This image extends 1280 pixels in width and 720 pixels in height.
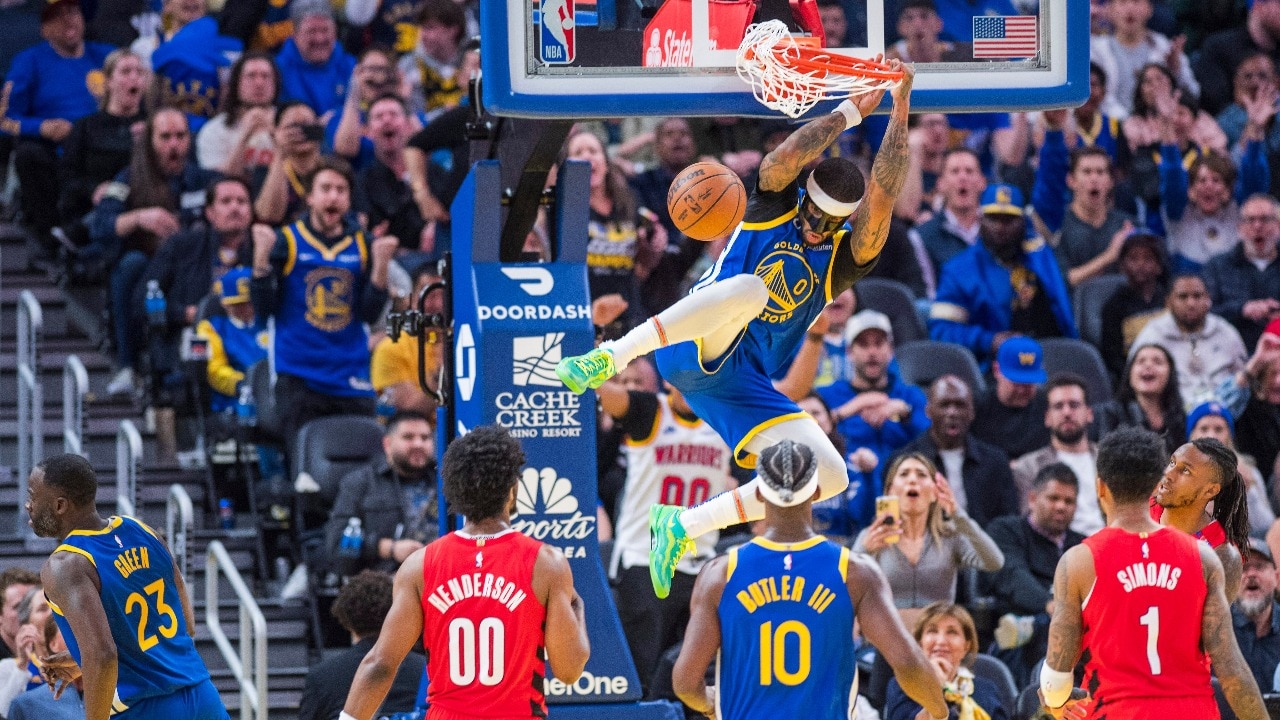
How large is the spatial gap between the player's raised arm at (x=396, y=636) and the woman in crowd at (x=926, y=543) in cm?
374

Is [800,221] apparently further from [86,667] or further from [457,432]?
[86,667]

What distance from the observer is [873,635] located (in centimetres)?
650

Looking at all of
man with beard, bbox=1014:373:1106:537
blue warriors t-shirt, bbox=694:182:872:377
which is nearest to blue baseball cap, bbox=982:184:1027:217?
man with beard, bbox=1014:373:1106:537

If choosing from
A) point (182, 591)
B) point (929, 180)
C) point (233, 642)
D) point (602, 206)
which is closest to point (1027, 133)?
point (929, 180)

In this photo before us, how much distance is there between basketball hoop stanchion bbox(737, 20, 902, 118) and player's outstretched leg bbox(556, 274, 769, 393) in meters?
0.70

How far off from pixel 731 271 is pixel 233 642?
540 centimetres

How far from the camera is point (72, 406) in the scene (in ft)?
42.1

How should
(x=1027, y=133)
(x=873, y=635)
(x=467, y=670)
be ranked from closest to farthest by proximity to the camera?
(x=873, y=635)
(x=467, y=670)
(x=1027, y=133)

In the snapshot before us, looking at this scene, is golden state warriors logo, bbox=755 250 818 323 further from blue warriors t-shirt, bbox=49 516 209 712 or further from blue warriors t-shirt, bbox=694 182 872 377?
blue warriors t-shirt, bbox=49 516 209 712

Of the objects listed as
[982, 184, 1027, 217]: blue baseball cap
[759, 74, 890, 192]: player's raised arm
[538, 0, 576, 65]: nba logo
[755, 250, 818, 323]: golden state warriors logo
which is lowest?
[755, 250, 818, 323]: golden state warriors logo

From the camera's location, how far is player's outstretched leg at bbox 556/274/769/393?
744 cm

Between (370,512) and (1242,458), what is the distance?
5131 millimetres

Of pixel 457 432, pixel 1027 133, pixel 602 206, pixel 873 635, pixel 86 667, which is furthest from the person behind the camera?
pixel 1027 133

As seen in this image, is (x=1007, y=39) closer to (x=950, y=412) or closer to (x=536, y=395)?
(x=536, y=395)
